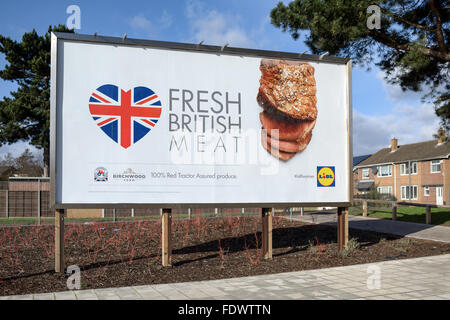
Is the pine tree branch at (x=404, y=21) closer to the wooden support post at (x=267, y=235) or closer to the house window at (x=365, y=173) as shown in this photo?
the wooden support post at (x=267, y=235)

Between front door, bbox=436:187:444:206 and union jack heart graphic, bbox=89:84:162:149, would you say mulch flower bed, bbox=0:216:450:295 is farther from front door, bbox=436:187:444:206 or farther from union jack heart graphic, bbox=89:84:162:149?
front door, bbox=436:187:444:206

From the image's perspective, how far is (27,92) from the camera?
99.1ft

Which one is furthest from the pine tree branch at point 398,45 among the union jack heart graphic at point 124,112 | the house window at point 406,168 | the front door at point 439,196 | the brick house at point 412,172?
the house window at point 406,168

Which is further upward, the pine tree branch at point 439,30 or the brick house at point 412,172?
the pine tree branch at point 439,30

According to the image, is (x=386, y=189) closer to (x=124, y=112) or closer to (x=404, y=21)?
(x=404, y=21)

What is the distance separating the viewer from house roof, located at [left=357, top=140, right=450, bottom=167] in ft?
145

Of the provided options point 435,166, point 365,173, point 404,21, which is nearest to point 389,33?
point 404,21

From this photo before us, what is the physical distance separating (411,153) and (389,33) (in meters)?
38.7

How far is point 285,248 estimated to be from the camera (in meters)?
10.2

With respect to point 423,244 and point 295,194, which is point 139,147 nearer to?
point 295,194

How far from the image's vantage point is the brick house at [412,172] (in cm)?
4350

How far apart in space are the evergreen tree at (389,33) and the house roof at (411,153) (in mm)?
31827

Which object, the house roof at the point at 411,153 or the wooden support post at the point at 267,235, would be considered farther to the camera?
the house roof at the point at 411,153
